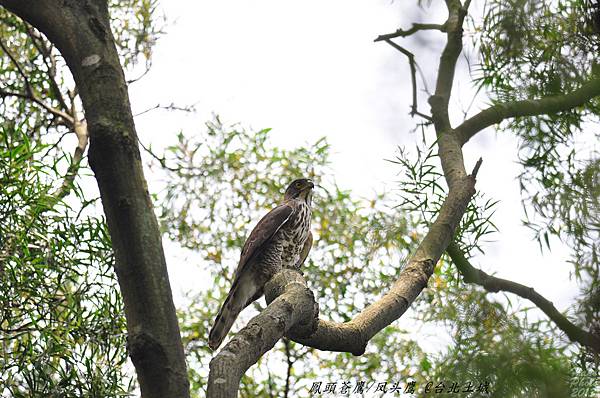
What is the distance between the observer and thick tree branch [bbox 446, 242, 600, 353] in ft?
3.78

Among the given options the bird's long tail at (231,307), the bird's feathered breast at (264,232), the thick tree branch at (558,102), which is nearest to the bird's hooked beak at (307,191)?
the bird's feathered breast at (264,232)

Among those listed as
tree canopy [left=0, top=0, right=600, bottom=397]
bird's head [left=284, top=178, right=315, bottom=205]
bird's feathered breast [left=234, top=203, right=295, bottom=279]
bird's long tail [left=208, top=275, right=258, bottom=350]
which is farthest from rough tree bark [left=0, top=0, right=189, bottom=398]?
bird's head [left=284, top=178, right=315, bottom=205]

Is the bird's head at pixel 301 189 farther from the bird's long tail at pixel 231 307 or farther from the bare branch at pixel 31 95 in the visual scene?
the bare branch at pixel 31 95

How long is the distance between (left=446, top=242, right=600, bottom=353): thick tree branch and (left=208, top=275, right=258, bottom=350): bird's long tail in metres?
1.15

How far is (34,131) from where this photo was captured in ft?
12.7

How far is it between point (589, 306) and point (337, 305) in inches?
121

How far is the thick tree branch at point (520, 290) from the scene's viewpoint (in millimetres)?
1151

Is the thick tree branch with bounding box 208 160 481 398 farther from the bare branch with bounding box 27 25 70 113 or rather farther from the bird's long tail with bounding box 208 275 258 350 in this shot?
the bare branch with bounding box 27 25 70 113

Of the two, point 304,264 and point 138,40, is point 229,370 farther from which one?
point 138,40

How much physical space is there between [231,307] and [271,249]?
413 mm

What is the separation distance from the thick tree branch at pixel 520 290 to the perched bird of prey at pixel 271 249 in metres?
1.22

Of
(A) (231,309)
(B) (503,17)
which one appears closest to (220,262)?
(A) (231,309)

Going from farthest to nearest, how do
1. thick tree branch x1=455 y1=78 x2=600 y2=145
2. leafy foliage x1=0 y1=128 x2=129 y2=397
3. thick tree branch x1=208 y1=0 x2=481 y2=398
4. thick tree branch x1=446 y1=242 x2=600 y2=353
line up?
leafy foliage x1=0 y1=128 x2=129 y2=397
thick tree branch x1=208 y1=0 x2=481 y2=398
thick tree branch x1=455 y1=78 x2=600 y2=145
thick tree branch x1=446 y1=242 x2=600 y2=353

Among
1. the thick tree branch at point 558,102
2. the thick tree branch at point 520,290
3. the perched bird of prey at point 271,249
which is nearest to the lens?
the thick tree branch at point 520,290
